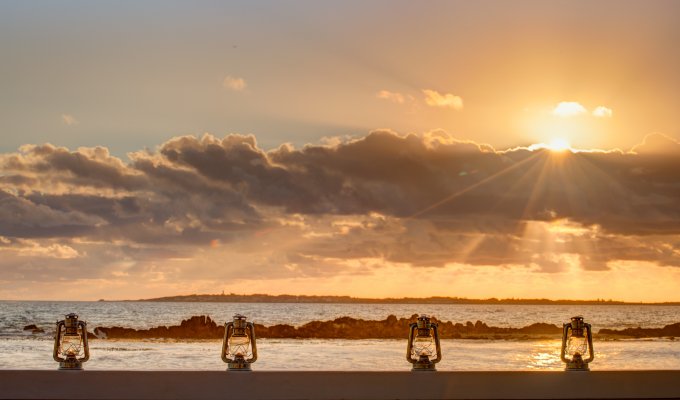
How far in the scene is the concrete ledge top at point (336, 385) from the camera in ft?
16.0

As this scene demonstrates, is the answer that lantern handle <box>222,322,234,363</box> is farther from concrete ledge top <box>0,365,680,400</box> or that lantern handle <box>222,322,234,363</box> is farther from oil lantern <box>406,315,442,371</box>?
oil lantern <box>406,315,442,371</box>

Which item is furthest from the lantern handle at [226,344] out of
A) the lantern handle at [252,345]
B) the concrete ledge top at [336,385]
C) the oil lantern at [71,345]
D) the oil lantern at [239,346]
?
the oil lantern at [71,345]

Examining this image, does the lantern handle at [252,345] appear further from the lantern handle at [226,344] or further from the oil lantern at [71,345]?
the oil lantern at [71,345]

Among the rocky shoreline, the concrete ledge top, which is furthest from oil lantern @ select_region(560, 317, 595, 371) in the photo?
the rocky shoreline

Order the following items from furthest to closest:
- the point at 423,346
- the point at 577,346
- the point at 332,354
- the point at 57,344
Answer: the point at 332,354, the point at 577,346, the point at 423,346, the point at 57,344

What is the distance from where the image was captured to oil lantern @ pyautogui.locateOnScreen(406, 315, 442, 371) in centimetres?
553

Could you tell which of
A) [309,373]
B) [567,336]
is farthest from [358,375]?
[567,336]

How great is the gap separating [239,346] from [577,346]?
86.1 inches

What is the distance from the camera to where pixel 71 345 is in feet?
18.0

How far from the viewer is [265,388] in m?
5.05

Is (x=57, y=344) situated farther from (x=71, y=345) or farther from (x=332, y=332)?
(x=332, y=332)

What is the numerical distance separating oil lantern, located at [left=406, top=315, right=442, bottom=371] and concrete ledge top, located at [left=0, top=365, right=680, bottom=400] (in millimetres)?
273

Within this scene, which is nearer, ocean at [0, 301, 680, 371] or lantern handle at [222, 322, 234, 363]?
lantern handle at [222, 322, 234, 363]

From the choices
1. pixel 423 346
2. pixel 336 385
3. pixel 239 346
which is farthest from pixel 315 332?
pixel 336 385
